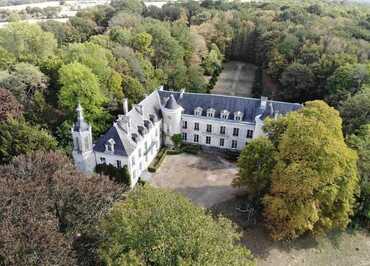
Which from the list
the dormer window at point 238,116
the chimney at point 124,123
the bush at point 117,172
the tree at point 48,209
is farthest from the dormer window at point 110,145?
the dormer window at point 238,116

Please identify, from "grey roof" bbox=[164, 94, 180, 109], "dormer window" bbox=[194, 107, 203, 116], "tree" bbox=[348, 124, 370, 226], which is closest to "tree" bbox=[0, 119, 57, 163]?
"grey roof" bbox=[164, 94, 180, 109]

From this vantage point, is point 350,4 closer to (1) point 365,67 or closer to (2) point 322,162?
(1) point 365,67

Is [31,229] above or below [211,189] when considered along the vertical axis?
above

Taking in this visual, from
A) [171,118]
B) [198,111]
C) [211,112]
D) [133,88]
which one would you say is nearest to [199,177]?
[171,118]

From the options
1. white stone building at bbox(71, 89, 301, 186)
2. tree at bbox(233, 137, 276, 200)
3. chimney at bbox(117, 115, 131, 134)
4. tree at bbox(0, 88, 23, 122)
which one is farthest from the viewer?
white stone building at bbox(71, 89, 301, 186)

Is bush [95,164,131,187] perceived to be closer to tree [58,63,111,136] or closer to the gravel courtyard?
the gravel courtyard

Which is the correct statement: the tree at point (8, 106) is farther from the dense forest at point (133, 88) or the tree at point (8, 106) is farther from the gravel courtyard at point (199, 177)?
the gravel courtyard at point (199, 177)

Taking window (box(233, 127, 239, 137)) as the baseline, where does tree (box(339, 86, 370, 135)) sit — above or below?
above

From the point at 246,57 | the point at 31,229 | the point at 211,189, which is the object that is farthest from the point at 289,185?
the point at 246,57
